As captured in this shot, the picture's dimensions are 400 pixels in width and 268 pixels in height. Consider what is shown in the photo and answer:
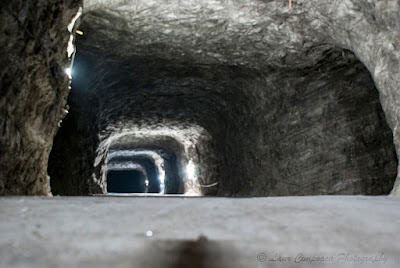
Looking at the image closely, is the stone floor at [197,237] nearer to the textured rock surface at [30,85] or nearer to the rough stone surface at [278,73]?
the textured rock surface at [30,85]

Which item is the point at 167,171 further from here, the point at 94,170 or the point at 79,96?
the point at 79,96

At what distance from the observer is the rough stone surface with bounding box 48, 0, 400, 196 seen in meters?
4.45

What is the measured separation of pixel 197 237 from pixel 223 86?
6615 mm

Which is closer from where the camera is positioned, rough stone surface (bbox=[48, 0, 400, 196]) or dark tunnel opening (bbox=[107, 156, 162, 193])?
rough stone surface (bbox=[48, 0, 400, 196])

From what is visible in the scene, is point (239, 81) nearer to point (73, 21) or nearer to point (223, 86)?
point (223, 86)

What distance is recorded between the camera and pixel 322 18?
15.3 feet

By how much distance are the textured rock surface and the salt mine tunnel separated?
2 cm

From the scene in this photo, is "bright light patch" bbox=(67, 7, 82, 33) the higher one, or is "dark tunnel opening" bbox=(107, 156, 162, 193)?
"bright light patch" bbox=(67, 7, 82, 33)

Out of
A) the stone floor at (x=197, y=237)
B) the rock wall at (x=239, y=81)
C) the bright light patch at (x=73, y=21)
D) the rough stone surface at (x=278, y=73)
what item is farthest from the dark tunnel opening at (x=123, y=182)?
the stone floor at (x=197, y=237)

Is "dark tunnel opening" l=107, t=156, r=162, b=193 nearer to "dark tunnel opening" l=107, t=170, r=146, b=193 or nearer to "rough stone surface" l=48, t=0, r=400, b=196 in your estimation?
"dark tunnel opening" l=107, t=170, r=146, b=193

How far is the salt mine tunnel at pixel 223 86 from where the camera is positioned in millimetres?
3400

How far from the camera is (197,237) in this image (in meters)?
1.37

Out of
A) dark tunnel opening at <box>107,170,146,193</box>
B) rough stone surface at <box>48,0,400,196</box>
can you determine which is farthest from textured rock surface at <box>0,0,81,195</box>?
dark tunnel opening at <box>107,170,146,193</box>

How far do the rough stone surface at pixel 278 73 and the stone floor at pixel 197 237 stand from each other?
8.95 ft
